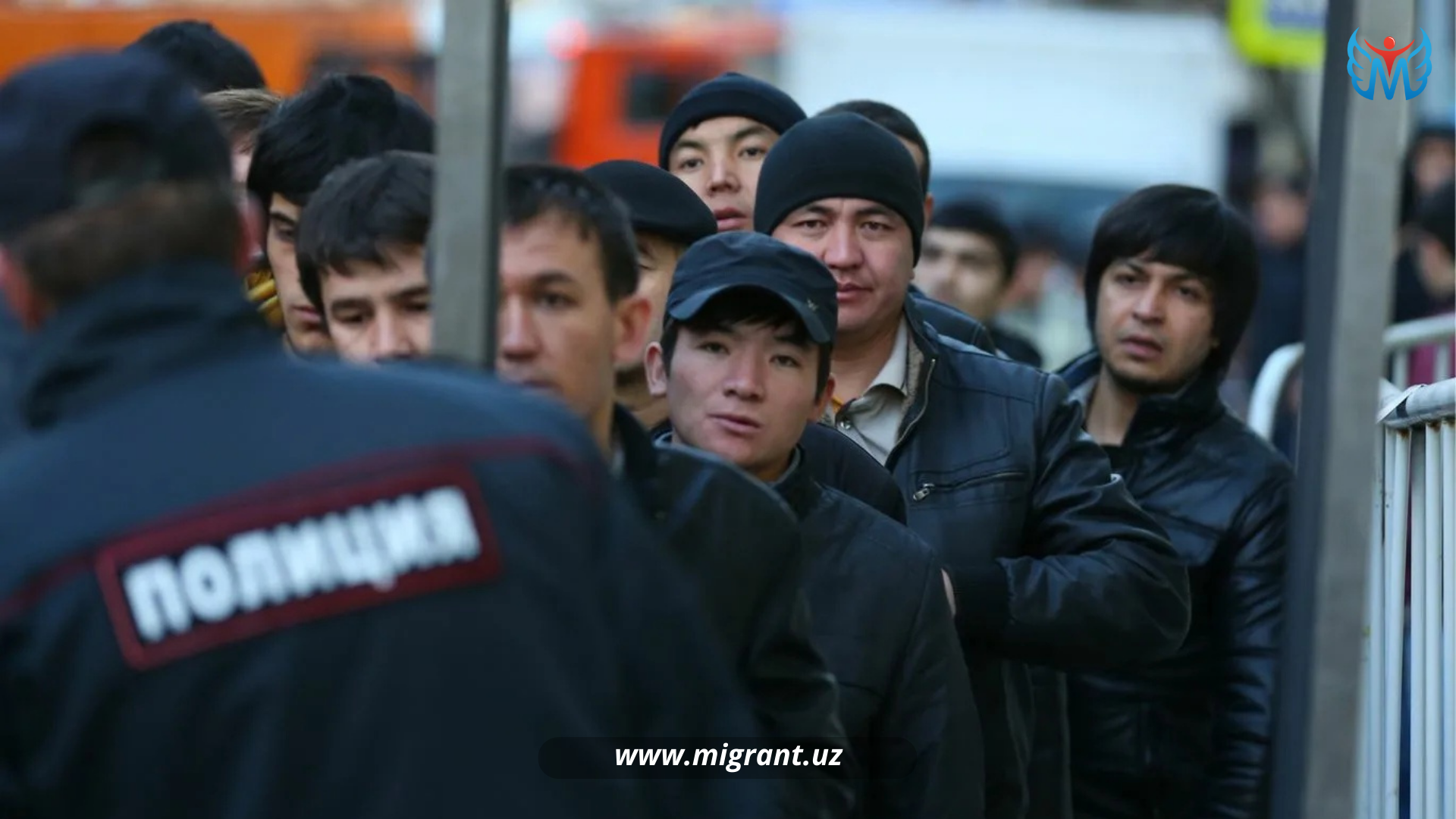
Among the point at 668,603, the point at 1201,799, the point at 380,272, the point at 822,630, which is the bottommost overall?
the point at 1201,799

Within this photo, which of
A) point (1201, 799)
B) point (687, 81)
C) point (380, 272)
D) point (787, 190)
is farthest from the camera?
point (687, 81)

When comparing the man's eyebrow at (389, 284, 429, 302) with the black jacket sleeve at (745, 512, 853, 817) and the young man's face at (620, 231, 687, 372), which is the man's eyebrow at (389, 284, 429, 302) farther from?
the young man's face at (620, 231, 687, 372)

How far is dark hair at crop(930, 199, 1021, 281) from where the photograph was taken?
8484mm

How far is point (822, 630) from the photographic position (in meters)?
3.98

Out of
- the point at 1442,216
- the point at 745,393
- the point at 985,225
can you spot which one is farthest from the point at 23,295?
the point at 1442,216

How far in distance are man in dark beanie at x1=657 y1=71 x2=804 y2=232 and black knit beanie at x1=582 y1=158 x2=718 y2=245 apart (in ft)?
2.39

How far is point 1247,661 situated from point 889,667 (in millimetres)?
1535

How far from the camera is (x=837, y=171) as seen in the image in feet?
16.2

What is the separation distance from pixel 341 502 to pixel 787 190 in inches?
105

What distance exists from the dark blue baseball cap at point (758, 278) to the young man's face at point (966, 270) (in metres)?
4.23

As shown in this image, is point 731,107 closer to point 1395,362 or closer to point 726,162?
point 726,162

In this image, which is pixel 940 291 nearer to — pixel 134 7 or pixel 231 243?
pixel 231 243

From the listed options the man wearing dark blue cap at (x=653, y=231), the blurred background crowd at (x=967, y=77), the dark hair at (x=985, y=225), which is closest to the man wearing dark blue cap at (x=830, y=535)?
the man wearing dark blue cap at (x=653, y=231)

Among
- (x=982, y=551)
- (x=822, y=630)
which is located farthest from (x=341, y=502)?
(x=982, y=551)
